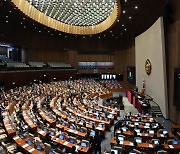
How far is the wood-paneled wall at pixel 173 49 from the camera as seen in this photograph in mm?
16562

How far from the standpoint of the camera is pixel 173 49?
1756cm

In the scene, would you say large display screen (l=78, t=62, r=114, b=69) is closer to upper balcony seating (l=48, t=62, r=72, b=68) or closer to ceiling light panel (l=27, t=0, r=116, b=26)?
upper balcony seating (l=48, t=62, r=72, b=68)

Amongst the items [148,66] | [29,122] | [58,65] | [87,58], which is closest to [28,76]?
[58,65]

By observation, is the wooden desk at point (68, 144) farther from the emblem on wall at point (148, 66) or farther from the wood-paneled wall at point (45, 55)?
the wood-paneled wall at point (45, 55)

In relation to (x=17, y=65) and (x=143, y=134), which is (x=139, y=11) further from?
(x=17, y=65)

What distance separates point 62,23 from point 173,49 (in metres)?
22.2

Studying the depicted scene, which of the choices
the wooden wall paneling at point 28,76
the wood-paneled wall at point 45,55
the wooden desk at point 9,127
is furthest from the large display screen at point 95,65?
the wooden desk at point 9,127

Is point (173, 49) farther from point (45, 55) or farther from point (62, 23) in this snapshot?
point (45, 55)

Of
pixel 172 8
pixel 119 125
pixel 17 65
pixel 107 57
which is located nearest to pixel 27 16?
pixel 17 65

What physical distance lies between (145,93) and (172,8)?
1093 centimetres

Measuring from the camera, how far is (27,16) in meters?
25.7

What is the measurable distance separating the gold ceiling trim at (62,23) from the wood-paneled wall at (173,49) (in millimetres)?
4535

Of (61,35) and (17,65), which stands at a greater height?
(61,35)

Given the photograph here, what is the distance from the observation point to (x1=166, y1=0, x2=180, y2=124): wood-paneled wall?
1656 cm
